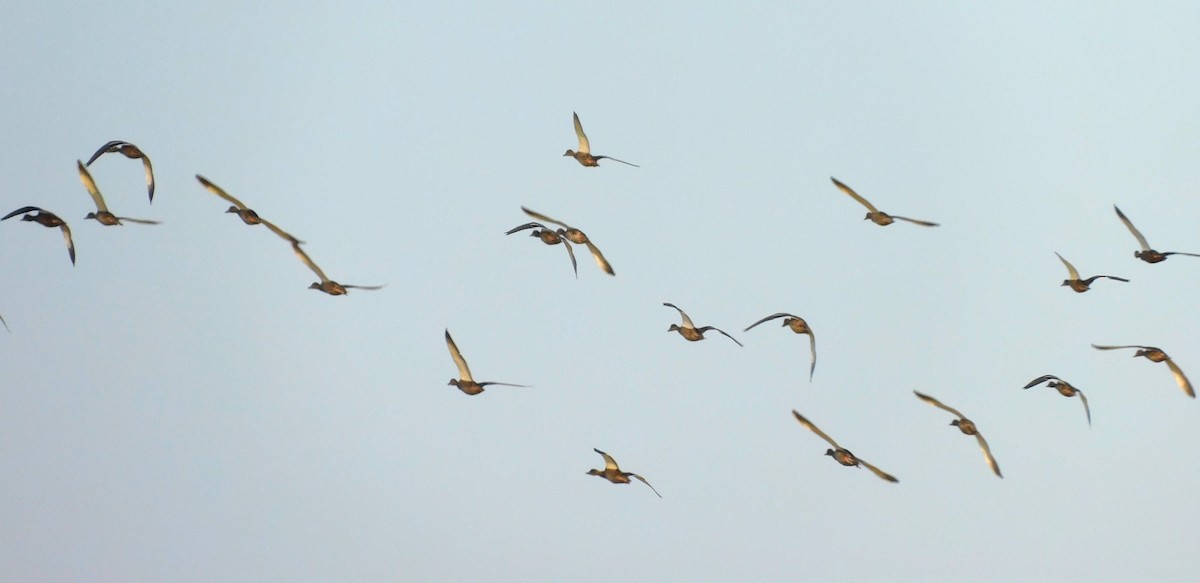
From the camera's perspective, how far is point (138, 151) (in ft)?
144

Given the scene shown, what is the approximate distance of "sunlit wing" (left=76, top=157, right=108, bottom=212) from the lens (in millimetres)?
43375

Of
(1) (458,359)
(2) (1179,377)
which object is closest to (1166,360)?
(2) (1179,377)

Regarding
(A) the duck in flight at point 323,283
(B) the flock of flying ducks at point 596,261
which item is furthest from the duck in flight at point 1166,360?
(A) the duck in flight at point 323,283

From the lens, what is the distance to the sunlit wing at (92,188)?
43.4 meters

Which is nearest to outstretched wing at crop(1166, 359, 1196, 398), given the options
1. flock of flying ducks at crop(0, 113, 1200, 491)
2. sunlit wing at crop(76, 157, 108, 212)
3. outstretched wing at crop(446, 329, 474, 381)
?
flock of flying ducks at crop(0, 113, 1200, 491)

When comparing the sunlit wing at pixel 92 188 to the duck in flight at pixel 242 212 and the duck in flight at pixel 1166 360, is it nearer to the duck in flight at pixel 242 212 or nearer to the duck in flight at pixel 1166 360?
the duck in flight at pixel 242 212

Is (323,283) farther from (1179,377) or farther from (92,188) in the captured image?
(1179,377)

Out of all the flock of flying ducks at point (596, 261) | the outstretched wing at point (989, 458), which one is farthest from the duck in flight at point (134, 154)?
the outstretched wing at point (989, 458)

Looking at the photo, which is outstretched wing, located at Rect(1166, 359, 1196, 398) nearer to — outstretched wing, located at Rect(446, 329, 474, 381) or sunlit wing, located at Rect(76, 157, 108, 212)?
outstretched wing, located at Rect(446, 329, 474, 381)

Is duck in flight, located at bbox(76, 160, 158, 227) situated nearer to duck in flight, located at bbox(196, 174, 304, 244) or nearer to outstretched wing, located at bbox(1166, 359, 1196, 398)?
duck in flight, located at bbox(196, 174, 304, 244)

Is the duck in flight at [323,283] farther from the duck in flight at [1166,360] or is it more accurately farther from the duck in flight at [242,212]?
the duck in flight at [1166,360]

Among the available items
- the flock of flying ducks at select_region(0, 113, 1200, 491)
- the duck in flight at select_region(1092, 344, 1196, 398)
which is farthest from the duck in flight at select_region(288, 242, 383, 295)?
the duck in flight at select_region(1092, 344, 1196, 398)

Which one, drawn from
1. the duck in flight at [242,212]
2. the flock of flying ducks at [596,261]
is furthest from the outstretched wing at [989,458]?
the duck in flight at [242,212]

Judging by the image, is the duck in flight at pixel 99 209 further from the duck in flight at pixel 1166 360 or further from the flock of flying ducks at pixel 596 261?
the duck in flight at pixel 1166 360
